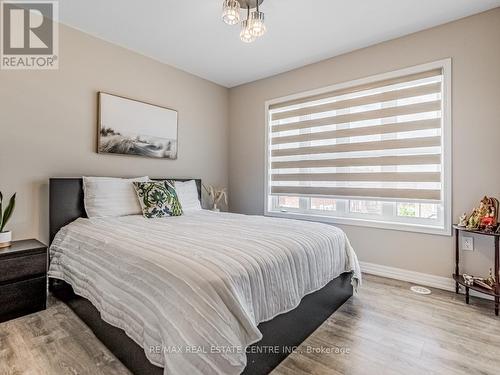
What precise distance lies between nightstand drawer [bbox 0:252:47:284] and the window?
2.72 metres

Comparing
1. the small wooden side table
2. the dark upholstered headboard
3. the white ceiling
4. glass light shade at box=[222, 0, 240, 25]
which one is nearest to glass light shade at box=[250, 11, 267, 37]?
glass light shade at box=[222, 0, 240, 25]

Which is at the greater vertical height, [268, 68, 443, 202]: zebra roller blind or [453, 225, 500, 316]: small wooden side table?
[268, 68, 443, 202]: zebra roller blind

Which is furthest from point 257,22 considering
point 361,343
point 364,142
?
point 361,343

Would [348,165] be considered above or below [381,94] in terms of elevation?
below

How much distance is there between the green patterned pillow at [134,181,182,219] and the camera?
264cm

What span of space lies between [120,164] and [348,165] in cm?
272

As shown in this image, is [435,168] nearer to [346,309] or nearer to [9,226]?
[346,309]

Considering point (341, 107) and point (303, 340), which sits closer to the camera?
point (303, 340)

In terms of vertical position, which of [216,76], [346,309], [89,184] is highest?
[216,76]

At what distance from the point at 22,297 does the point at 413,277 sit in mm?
3529

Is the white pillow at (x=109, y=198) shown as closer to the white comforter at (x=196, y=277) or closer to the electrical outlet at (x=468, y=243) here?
the white comforter at (x=196, y=277)

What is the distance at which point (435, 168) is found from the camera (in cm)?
260

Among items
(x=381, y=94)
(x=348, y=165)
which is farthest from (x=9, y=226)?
(x=381, y=94)

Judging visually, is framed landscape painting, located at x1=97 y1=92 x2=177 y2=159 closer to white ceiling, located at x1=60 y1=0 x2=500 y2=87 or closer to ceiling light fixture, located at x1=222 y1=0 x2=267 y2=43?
white ceiling, located at x1=60 y1=0 x2=500 y2=87
